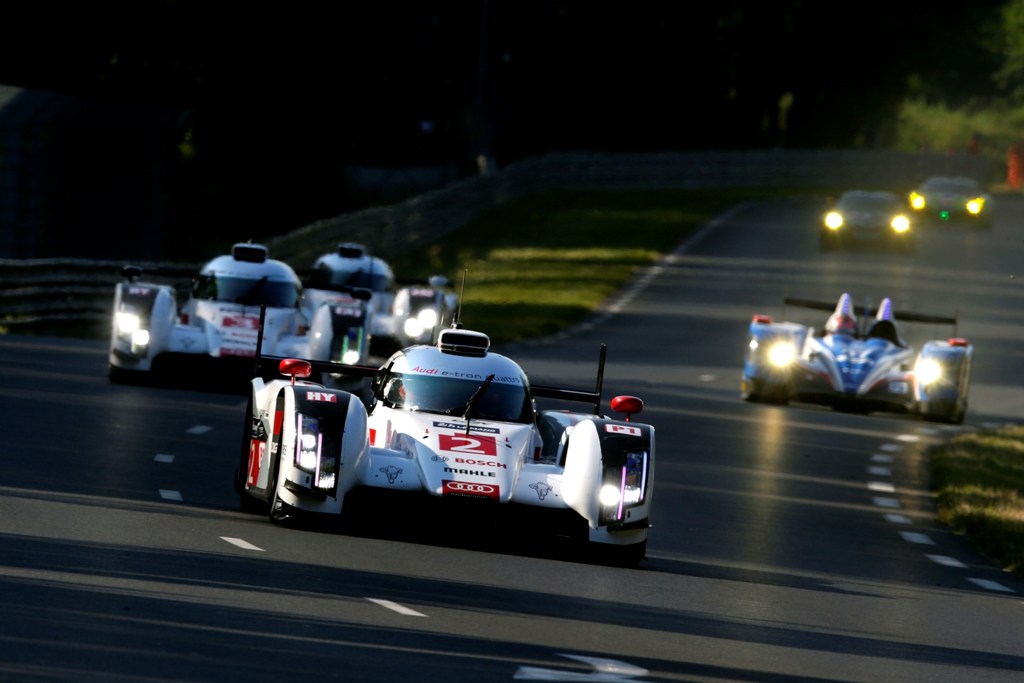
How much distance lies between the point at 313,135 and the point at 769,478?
151 ft

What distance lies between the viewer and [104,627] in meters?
9.37

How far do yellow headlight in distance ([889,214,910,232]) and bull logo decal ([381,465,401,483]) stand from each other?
4121 cm

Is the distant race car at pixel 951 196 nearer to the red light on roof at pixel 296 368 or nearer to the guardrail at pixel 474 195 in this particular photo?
the guardrail at pixel 474 195

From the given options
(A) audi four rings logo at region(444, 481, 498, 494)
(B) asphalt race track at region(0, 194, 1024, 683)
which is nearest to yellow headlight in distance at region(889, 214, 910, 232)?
(B) asphalt race track at region(0, 194, 1024, 683)

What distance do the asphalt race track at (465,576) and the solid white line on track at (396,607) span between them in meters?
0.02

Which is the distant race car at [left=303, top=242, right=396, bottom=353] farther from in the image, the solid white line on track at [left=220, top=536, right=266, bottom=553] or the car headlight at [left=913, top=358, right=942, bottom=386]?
the solid white line on track at [left=220, top=536, right=266, bottom=553]

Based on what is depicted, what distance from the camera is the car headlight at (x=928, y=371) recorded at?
26000 mm

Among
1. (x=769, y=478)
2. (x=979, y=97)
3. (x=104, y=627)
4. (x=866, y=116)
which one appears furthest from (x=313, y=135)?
(x=979, y=97)

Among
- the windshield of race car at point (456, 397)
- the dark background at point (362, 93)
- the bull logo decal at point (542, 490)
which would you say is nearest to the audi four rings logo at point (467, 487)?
the bull logo decal at point (542, 490)

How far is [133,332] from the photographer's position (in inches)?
900

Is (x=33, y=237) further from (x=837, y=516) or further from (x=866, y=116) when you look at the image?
(x=866, y=116)

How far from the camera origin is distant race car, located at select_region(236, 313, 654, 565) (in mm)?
13188

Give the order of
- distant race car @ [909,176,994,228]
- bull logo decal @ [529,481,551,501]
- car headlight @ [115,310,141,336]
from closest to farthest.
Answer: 1. bull logo decal @ [529,481,551,501]
2. car headlight @ [115,310,141,336]
3. distant race car @ [909,176,994,228]

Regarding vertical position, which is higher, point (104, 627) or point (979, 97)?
point (979, 97)
